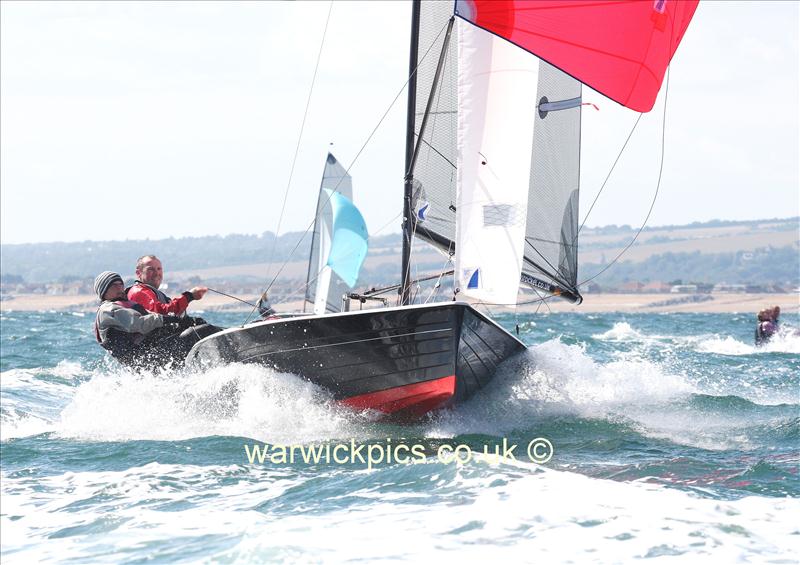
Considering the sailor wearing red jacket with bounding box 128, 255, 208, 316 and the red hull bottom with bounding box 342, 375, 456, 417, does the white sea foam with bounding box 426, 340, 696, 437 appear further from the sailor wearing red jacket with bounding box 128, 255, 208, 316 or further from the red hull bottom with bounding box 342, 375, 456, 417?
the sailor wearing red jacket with bounding box 128, 255, 208, 316

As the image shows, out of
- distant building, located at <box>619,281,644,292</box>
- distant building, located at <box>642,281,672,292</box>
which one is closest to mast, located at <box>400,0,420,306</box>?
distant building, located at <box>642,281,672,292</box>

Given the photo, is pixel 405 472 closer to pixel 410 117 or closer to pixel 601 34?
pixel 601 34

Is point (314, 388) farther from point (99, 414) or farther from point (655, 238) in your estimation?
point (655, 238)

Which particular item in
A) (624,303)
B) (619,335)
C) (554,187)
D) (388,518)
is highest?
(554,187)

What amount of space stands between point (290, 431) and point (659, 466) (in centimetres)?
283

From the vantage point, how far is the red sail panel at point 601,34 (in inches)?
289

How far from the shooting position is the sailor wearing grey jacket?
887 centimetres

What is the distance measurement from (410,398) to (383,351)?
18.3 inches

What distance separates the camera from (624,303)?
88438 mm

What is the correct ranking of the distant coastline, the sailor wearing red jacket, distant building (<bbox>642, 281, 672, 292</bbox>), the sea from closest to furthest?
the sea → the sailor wearing red jacket → the distant coastline → distant building (<bbox>642, 281, 672, 292</bbox>)

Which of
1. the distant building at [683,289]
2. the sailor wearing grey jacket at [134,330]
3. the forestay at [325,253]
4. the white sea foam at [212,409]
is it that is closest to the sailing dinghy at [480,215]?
the white sea foam at [212,409]

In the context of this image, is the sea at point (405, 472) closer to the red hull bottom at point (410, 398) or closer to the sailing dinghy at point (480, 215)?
the red hull bottom at point (410, 398)

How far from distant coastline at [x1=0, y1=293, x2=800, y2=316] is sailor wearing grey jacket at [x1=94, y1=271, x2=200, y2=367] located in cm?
6457

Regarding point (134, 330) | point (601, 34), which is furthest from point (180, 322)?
point (601, 34)
